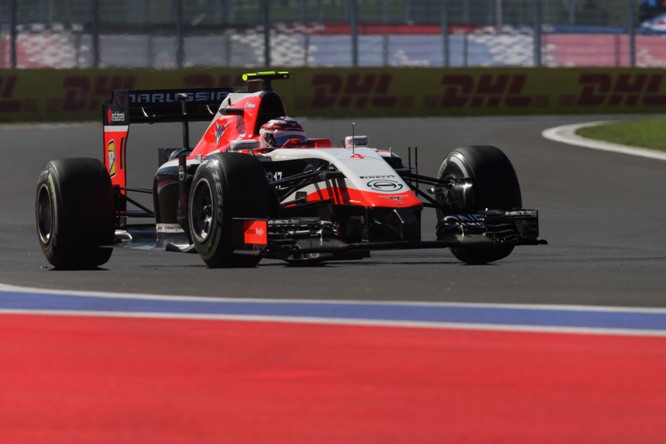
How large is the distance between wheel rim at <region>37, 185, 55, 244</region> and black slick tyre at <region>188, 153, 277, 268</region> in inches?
72.9

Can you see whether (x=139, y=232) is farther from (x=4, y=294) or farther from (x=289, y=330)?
(x=289, y=330)

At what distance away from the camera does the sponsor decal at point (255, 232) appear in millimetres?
10703

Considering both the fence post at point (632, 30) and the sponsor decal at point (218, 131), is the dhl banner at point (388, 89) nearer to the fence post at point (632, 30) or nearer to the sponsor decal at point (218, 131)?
the fence post at point (632, 30)

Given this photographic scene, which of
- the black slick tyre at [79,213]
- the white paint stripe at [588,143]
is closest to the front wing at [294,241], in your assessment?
the black slick tyre at [79,213]

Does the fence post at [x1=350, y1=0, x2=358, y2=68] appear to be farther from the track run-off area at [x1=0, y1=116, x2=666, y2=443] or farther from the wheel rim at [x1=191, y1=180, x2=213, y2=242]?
the wheel rim at [x1=191, y1=180, x2=213, y2=242]

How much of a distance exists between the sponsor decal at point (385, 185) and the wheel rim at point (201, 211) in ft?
3.97

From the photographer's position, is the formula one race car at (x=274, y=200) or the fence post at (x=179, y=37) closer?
the formula one race car at (x=274, y=200)

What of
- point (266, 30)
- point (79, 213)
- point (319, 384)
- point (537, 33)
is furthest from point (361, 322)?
point (537, 33)

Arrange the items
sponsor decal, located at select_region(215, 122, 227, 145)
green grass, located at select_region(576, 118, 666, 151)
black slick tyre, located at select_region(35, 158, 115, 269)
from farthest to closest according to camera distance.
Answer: green grass, located at select_region(576, 118, 666, 151) < sponsor decal, located at select_region(215, 122, 227, 145) < black slick tyre, located at select_region(35, 158, 115, 269)

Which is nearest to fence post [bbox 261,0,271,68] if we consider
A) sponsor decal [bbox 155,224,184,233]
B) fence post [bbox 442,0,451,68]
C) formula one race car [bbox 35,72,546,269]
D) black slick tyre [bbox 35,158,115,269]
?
fence post [bbox 442,0,451,68]

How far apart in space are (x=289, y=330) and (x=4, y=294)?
2.58 m

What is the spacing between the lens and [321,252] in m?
10.7

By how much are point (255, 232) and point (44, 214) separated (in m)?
2.60

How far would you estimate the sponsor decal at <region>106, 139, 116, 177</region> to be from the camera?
13727mm
